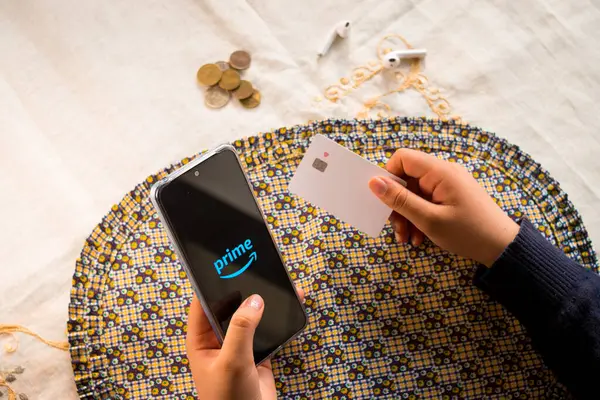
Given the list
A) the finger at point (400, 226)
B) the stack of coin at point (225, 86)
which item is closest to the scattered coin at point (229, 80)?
the stack of coin at point (225, 86)

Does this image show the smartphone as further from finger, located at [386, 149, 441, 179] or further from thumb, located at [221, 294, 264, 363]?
finger, located at [386, 149, 441, 179]

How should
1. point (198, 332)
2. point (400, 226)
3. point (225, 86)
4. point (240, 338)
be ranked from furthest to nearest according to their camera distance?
1. point (225, 86)
2. point (400, 226)
3. point (198, 332)
4. point (240, 338)

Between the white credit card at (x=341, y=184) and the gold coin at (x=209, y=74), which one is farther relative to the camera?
the gold coin at (x=209, y=74)

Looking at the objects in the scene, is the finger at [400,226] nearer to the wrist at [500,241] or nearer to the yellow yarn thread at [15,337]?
the wrist at [500,241]

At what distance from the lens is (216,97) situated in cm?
97

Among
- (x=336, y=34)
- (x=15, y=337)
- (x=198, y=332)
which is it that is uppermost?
(x=336, y=34)

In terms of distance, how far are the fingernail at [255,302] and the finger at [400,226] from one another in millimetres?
259

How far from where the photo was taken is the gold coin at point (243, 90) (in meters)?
0.96

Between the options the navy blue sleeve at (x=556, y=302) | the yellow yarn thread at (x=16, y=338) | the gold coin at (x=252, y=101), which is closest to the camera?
the navy blue sleeve at (x=556, y=302)

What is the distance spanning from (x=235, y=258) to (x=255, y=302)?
2.9 inches

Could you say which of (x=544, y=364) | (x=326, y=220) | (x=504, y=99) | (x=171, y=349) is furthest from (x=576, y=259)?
(x=171, y=349)

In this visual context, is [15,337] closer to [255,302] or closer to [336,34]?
[255,302]

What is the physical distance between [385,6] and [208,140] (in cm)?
41

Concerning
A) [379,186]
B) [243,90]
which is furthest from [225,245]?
[243,90]
